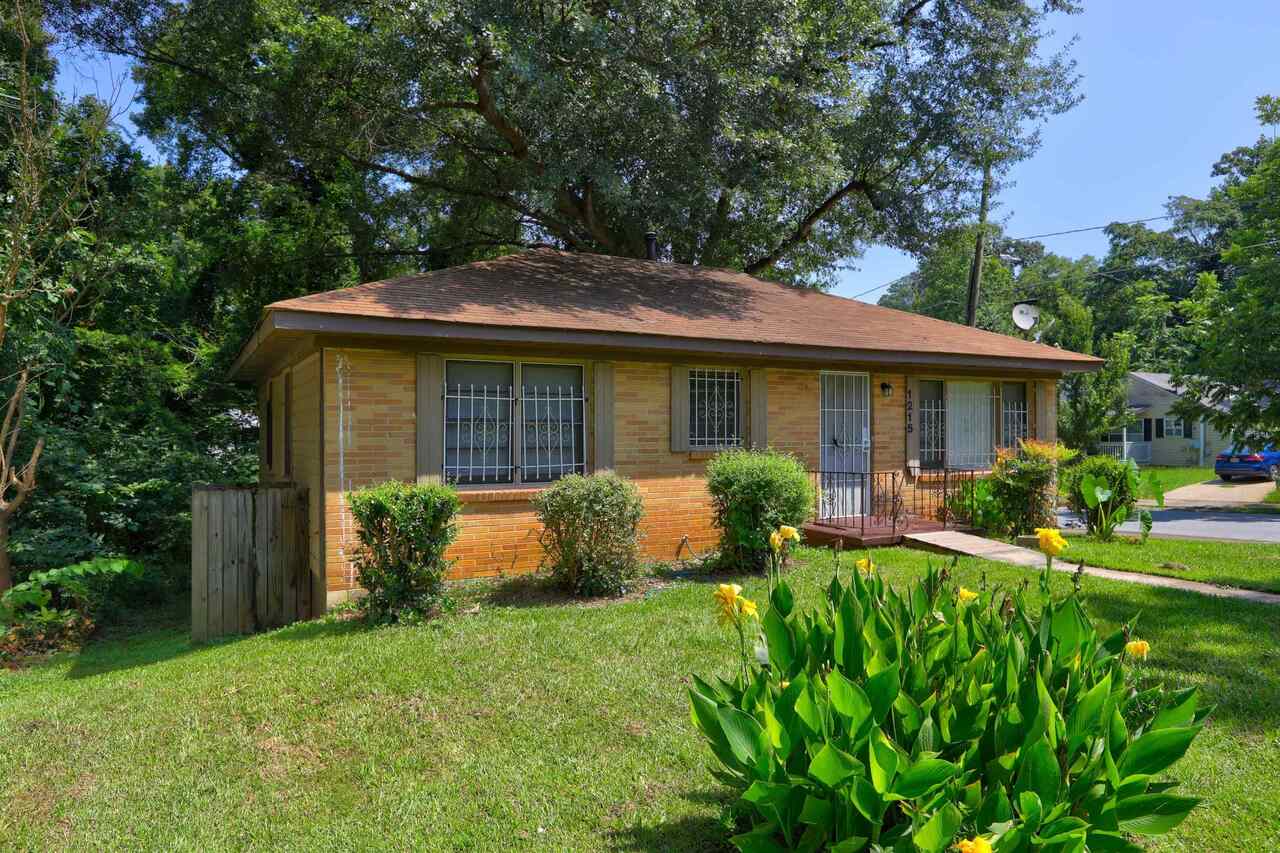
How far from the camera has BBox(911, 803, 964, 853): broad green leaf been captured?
204 cm

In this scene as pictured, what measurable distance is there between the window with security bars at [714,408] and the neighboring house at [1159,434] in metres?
32.5

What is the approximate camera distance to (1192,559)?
9.40 meters

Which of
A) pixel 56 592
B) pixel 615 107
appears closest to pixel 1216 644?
pixel 615 107

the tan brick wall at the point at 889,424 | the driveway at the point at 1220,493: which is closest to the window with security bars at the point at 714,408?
the tan brick wall at the point at 889,424

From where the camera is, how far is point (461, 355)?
332 inches

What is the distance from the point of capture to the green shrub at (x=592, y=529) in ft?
24.0

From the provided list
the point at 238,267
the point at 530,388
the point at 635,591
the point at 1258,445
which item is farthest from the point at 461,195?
the point at 1258,445

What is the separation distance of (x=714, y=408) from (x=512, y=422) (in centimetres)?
299

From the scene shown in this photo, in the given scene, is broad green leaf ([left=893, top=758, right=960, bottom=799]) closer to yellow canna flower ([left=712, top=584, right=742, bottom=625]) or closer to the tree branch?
yellow canna flower ([left=712, top=584, right=742, bottom=625])

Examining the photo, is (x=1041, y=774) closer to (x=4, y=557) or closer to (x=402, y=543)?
(x=402, y=543)

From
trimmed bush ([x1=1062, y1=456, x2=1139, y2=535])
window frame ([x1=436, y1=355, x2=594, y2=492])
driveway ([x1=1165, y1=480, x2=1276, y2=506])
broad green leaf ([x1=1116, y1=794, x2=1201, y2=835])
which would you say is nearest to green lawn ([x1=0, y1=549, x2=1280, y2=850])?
broad green leaf ([x1=1116, y1=794, x2=1201, y2=835])

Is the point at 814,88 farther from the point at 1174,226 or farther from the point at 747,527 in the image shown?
the point at 1174,226

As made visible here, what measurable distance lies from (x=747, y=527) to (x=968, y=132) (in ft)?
41.2

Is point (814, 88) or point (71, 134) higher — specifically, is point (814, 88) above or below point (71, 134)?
above
